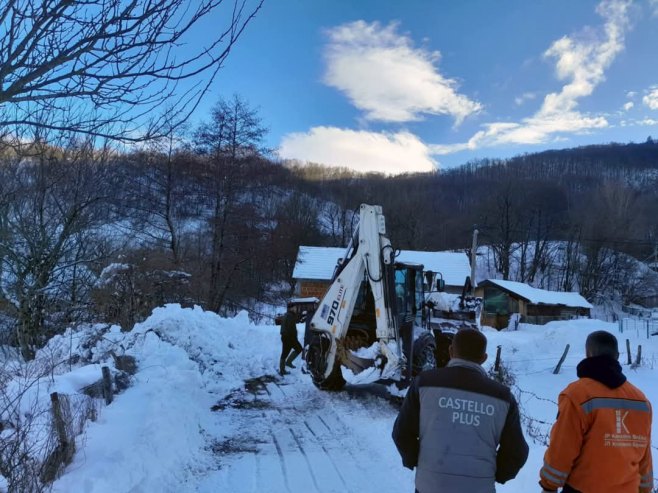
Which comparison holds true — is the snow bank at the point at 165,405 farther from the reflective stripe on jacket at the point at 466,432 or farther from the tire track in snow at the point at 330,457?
the reflective stripe on jacket at the point at 466,432

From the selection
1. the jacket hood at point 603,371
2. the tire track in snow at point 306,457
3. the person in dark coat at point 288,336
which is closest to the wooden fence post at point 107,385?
the tire track in snow at point 306,457

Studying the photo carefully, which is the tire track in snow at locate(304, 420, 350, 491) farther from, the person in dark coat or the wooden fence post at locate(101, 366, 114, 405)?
the person in dark coat

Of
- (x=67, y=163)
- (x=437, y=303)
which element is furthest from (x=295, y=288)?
(x=67, y=163)

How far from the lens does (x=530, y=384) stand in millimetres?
15586

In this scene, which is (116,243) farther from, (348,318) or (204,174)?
(204,174)

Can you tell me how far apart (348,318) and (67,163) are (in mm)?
5586

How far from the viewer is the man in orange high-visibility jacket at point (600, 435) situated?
3.07m

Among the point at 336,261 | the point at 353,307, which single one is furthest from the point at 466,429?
the point at 336,261

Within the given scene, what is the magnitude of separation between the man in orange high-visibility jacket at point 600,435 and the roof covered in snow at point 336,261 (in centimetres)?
3610

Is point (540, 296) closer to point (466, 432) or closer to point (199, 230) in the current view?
point (199, 230)

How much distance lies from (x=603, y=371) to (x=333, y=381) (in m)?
7.20

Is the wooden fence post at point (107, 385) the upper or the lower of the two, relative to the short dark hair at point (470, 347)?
lower

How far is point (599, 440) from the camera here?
3080 millimetres

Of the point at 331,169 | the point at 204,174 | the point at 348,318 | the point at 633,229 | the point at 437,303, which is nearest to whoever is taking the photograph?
the point at 348,318
